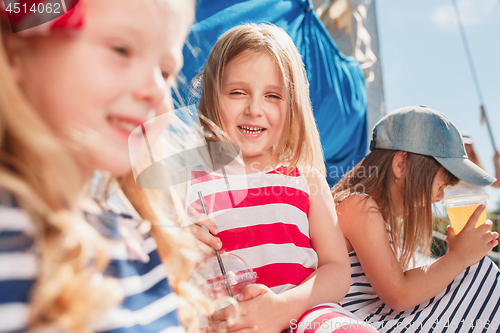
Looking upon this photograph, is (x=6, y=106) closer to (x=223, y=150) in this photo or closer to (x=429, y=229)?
(x=223, y=150)

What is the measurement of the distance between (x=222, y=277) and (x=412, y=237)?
2.66 feet

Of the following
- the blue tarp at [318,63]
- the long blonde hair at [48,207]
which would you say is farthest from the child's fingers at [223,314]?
the blue tarp at [318,63]

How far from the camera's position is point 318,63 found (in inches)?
62.2

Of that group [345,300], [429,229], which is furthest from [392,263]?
[429,229]

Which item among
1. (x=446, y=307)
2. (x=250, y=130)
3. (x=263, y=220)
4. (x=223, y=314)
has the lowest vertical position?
(x=446, y=307)

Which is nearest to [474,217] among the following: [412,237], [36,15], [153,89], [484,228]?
[484,228]

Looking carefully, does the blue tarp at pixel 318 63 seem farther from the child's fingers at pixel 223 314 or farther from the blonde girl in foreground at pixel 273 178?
the child's fingers at pixel 223 314

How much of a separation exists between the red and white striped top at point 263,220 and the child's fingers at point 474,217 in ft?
1.88

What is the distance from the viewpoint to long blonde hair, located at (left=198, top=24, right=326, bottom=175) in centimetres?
97

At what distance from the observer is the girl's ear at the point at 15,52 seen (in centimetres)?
30

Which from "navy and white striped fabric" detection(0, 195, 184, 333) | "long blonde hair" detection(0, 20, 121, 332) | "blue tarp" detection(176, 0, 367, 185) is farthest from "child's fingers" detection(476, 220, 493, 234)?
"long blonde hair" detection(0, 20, 121, 332)

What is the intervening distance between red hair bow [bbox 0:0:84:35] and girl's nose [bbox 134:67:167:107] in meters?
0.08

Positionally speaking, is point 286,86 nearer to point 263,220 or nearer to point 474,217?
point 263,220

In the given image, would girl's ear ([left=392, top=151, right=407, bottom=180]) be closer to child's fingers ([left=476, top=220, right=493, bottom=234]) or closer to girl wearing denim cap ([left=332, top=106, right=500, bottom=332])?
girl wearing denim cap ([left=332, top=106, right=500, bottom=332])
